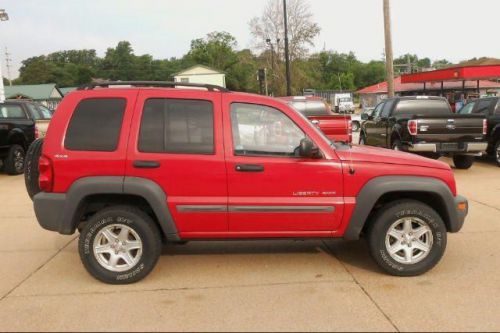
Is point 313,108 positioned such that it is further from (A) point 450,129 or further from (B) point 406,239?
(B) point 406,239

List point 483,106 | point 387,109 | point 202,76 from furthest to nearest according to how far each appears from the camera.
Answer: point 202,76, point 387,109, point 483,106

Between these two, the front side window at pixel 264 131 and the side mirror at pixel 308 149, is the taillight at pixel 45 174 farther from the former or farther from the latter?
the side mirror at pixel 308 149

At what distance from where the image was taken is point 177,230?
466 cm

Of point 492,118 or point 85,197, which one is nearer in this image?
point 85,197

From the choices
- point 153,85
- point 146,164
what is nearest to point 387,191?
point 146,164

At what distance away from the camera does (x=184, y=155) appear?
456 centimetres

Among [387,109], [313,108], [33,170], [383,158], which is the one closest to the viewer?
[383,158]

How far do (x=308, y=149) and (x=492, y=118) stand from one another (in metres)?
9.54

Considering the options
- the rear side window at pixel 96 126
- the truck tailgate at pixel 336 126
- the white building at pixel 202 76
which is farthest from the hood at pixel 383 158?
the white building at pixel 202 76

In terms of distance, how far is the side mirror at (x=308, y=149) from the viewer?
449 cm

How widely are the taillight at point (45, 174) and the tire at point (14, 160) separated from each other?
853 centimetres

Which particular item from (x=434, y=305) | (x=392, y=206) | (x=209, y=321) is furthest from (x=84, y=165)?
(x=434, y=305)

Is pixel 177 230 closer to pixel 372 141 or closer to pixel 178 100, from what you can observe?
pixel 178 100

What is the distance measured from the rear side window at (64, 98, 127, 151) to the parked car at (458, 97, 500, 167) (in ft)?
31.0
